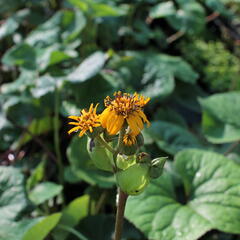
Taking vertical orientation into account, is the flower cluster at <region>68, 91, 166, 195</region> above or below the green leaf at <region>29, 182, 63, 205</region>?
above

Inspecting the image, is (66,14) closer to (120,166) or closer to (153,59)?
(153,59)

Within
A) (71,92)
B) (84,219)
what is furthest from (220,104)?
(84,219)

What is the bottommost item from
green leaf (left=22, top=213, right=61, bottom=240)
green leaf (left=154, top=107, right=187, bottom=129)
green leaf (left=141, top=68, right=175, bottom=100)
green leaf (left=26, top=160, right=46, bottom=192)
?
green leaf (left=154, top=107, right=187, bottom=129)

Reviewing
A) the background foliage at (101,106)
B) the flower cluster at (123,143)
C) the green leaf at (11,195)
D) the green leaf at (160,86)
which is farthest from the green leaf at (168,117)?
the flower cluster at (123,143)

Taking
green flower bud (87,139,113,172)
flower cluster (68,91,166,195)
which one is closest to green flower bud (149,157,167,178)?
flower cluster (68,91,166,195)

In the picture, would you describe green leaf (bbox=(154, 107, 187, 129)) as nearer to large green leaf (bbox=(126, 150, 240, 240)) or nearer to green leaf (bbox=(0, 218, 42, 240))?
large green leaf (bbox=(126, 150, 240, 240))

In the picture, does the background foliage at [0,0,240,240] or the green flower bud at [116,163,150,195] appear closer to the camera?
the green flower bud at [116,163,150,195]

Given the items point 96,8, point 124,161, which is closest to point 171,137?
point 96,8
